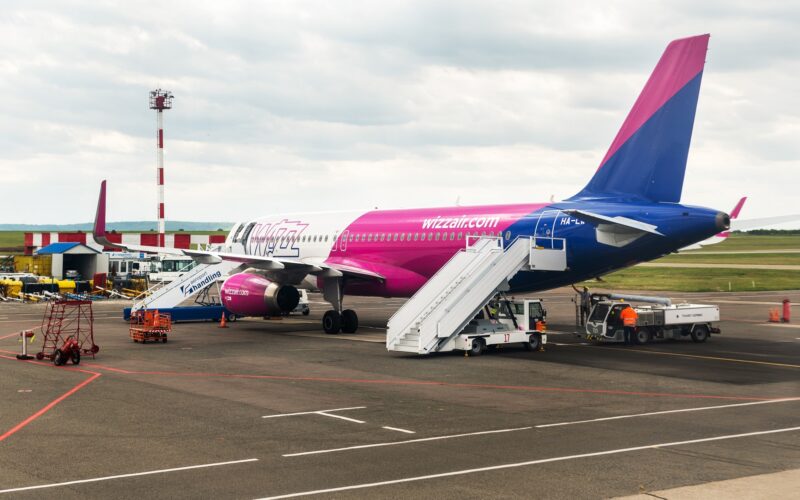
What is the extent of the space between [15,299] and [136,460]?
54675 millimetres

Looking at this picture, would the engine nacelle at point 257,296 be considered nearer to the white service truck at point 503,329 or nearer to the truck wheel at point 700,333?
the white service truck at point 503,329

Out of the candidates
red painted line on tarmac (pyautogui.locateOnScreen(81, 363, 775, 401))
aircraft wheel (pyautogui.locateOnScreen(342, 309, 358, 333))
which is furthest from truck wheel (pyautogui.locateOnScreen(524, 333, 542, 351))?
aircraft wheel (pyautogui.locateOnScreen(342, 309, 358, 333))

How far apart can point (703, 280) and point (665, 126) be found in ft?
165

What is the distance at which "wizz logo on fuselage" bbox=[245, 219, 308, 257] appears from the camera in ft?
151

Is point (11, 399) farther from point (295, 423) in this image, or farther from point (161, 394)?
point (295, 423)

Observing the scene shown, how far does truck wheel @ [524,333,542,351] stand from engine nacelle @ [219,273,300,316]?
39.8ft

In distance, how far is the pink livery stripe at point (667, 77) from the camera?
32812 mm

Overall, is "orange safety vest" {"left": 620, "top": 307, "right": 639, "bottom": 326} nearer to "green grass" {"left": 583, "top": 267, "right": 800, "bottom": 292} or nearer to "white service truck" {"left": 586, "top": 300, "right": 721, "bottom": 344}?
"white service truck" {"left": 586, "top": 300, "right": 721, "bottom": 344}

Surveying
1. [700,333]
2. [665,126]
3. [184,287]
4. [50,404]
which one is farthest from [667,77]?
[184,287]

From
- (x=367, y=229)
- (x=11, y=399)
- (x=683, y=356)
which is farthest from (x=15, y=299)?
(x=683, y=356)

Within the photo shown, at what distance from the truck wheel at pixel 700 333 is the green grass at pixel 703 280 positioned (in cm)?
3442

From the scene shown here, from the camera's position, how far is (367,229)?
4188 cm

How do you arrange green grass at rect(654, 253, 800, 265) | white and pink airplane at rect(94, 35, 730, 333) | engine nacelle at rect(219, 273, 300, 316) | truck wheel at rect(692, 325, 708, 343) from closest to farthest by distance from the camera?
white and pink airplane at rect(94, 35, 730, 333), truck wheel at rect(692, 325, 708, 343), engine nacelle at rect(219, 273, 300, 316), green grass at rect(654, 253, 800, 265)

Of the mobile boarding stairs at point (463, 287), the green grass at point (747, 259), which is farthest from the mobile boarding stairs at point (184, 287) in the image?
the green grass at point (747, 259)
